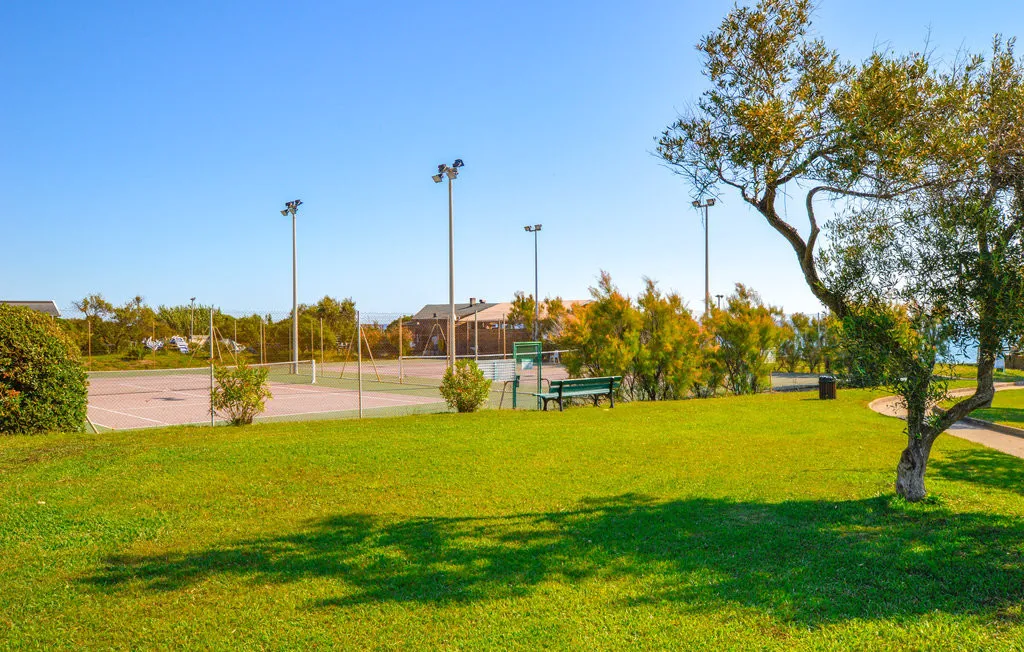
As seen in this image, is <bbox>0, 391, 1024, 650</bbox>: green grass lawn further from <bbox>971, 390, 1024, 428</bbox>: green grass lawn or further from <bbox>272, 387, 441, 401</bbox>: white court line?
<bbox>272, 387, 441, 401</bbox>: white court line

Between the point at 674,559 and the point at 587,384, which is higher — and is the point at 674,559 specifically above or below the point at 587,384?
below

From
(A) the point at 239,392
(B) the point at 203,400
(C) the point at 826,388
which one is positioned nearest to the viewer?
(A) the point at 239,392

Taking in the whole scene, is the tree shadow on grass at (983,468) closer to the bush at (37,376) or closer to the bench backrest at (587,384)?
the bench backrest at (587,384)

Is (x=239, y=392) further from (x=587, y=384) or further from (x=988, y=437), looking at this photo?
(x=988, y=437)

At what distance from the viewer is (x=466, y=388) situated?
47.6ft

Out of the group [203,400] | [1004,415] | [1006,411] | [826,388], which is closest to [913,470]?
[1004,415]

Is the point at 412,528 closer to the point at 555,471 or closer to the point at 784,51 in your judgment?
the point at 555,471

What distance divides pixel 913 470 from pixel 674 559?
316 centimetres

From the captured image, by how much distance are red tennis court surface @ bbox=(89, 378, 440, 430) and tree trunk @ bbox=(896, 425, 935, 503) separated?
12.9 metres

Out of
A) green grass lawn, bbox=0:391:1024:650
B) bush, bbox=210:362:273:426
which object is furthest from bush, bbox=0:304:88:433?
bush, bbox=210:362:273:426

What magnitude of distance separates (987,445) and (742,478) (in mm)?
5791

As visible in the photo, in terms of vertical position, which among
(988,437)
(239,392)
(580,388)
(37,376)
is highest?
(37,376)

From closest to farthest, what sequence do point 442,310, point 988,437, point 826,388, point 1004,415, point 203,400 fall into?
point 988,437 < point 1004,415 < point 826,388 < point 203,400 < point 442,310

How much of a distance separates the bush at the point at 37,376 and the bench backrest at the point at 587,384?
9.25 metres
